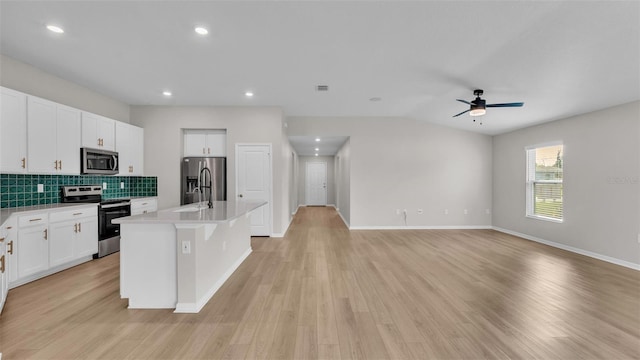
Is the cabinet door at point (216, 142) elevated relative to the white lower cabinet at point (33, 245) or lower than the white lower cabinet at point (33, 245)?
elevated

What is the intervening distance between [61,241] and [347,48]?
4.42 m

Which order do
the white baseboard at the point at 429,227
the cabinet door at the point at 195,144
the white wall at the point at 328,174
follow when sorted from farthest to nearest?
1. the white wall at the point at 328,174
2. the white baseboard at the point at 429,227
3. the cabinet door at the point at 195,144

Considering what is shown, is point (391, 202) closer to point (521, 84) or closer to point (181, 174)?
point (521, 84)

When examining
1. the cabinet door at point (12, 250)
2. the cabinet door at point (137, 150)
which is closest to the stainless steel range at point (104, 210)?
the cabinet door at point (137, 150)

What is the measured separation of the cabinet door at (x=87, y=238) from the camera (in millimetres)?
3668

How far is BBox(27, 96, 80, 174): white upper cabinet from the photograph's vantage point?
330cm

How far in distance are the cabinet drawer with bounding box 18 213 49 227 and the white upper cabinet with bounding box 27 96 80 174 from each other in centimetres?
63

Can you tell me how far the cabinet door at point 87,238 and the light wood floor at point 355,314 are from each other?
0.69 feet

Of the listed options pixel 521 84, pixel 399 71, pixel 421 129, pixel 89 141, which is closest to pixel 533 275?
pixel 521 84

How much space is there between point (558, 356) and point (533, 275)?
190 cm

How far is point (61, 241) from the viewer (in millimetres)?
3412

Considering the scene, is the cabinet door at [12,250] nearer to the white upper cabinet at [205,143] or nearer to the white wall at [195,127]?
the white wall at [195,127]

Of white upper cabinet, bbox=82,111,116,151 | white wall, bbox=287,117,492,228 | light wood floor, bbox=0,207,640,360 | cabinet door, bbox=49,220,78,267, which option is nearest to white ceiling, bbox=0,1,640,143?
white upper cabinet, bbox=82,111,116,151

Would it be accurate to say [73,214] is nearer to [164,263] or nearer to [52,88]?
[52,88]
